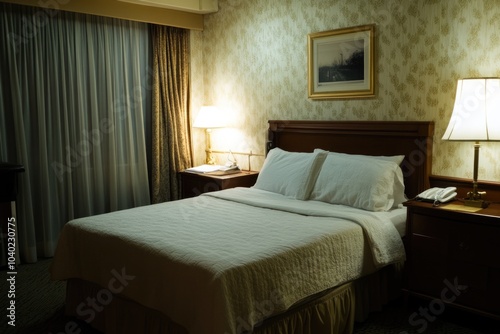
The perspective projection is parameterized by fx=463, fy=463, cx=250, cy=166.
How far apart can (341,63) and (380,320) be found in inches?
81.6

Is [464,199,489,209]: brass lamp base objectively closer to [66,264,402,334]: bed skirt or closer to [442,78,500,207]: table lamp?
[442,78,500,207]: table lamp

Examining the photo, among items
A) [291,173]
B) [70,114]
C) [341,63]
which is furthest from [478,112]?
[70,114]

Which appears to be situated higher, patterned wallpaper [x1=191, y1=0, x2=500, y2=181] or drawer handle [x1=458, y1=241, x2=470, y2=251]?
patterned wallpaper [x1=191, y1=0, x2=500, y2=181]

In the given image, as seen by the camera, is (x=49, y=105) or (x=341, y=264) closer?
(x=341, y=264)

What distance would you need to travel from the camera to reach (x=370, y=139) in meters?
3.70

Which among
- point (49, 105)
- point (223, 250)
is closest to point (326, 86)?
point (223, 250)

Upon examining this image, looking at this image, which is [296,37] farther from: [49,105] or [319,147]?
[49,105]

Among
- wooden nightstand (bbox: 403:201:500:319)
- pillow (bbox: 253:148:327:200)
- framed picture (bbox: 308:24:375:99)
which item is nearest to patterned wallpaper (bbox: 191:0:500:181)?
framed picture (bbox: 308:24:375:99)

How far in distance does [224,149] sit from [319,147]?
4.41 feet

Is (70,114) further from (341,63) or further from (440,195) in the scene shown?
(440,195)

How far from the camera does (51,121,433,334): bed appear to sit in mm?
2199

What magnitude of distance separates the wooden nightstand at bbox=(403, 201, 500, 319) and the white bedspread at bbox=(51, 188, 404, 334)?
153 millimetres

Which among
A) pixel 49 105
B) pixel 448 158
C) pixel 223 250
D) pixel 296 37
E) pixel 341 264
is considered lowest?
pixel 341 264

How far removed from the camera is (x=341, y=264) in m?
2.68
